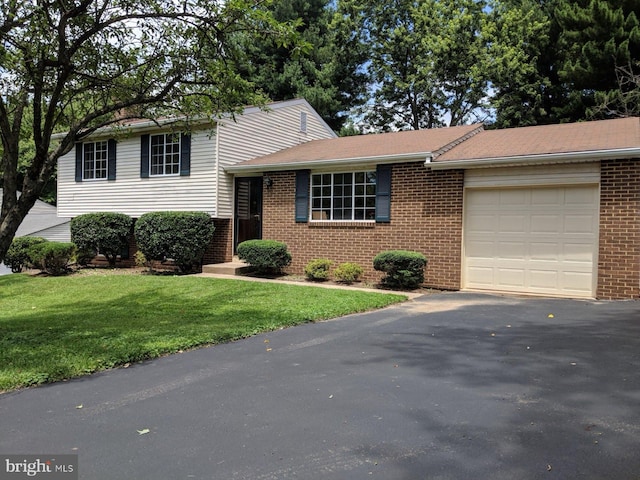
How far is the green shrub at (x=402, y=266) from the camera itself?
11.0 meters

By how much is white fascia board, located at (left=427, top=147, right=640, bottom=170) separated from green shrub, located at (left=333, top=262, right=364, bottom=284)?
9.55ft

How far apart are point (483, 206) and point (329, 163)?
13.0 ft

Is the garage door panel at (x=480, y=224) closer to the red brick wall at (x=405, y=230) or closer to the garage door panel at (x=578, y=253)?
the red brick wall at (x=405, y=230)

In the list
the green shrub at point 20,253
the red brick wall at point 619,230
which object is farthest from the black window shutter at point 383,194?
the green shrub at point 20,253

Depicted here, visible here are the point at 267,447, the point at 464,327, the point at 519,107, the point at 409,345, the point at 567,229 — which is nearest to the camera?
the point at 267,447

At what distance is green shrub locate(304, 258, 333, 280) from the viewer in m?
12.4

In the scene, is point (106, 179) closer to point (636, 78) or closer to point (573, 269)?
point (573, 269)

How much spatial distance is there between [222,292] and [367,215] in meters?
4.23

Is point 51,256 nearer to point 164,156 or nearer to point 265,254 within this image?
point 164,156

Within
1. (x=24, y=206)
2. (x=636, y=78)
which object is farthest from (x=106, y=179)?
(x=636, y=78)

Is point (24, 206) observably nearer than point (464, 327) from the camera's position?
Yes

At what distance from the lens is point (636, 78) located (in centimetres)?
1706

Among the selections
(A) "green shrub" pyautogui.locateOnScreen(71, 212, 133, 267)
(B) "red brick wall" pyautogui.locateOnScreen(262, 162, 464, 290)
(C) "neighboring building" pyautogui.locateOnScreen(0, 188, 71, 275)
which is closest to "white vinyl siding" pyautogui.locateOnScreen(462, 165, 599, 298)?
(B) "red brick wall" pyautogui.locateOnScreen(262, 162, 464, 290)

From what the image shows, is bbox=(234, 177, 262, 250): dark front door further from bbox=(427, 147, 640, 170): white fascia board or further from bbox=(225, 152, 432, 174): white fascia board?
bbox=(427, 147, 640, 170): white fascia board
